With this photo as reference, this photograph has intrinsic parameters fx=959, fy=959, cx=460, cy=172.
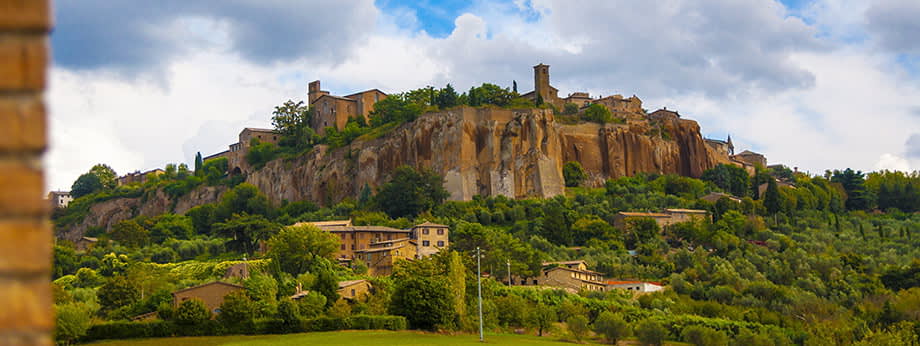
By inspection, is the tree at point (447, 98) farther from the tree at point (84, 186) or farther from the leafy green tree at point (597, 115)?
the tree at point (84, 186)

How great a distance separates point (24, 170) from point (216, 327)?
54.6m

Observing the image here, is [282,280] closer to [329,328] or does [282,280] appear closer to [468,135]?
[329,328]

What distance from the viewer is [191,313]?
55.8 m

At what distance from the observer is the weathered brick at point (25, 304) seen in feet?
13.4

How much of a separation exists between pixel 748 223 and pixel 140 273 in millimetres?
68900

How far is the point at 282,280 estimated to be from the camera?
71.1m

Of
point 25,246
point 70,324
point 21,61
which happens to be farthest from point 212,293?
point 21,61

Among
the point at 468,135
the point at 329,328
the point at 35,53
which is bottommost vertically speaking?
the point at 329,328

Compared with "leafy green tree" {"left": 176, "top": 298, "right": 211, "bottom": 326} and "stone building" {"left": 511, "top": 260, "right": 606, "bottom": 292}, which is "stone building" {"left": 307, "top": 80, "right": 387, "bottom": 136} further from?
"leafy green tree" {"left": 176, "top": 298, "right": 211, "bottom": 326}

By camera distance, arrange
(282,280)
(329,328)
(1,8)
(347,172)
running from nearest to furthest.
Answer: (1,8) → (329,328) → (282,280) → (347,172)

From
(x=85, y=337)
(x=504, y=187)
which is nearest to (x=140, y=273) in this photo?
(x=85, y=337)

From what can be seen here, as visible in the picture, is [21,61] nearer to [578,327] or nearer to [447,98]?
[578,327]

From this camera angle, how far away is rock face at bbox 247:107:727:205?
11944 cm

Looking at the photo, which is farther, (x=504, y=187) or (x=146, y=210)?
(x=146, y=210)
